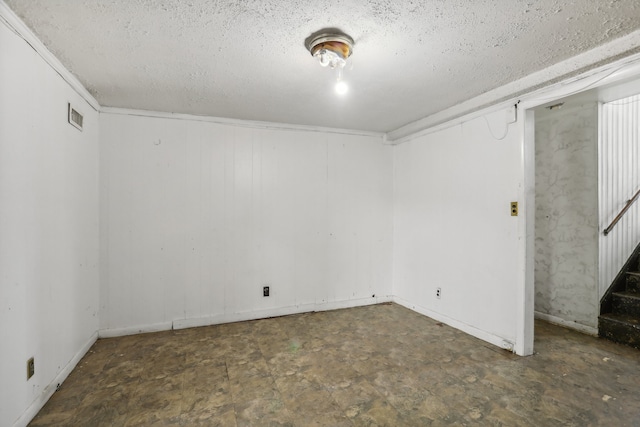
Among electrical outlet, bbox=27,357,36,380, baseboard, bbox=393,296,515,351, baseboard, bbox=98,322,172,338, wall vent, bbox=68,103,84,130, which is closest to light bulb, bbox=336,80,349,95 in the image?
wall vent, bbox=68,103,84,130

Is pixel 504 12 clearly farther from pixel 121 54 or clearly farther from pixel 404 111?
pixel 121 54

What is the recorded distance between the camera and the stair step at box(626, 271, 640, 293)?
325 centimetres

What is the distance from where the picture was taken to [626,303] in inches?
122

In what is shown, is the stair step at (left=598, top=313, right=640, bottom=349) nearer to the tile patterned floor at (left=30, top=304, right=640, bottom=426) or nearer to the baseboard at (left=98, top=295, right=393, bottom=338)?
the tile patterned floor at (left=30, top=304, right=640, bottom=426)

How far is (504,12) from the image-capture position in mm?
1610

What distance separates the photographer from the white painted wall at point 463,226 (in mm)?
2814

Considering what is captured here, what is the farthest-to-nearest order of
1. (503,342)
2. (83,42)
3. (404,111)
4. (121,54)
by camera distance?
1. (404,111)
2. (503,342)
3. (121,54)
4. (83,42)

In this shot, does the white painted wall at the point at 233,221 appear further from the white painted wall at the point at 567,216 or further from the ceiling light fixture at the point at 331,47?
the ceiling light fixture at the point at 331,47

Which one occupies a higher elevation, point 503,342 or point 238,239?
point 238,239

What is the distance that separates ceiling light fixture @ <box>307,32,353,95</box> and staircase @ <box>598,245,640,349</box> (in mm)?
3498

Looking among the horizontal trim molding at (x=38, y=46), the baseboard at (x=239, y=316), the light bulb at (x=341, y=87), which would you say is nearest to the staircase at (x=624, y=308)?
the baseboard at (x=239, y=316)

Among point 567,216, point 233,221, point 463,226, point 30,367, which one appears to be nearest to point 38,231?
point 30,367

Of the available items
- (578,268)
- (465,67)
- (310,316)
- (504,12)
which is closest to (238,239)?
(310,316)

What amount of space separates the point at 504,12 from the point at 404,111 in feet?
5.65
